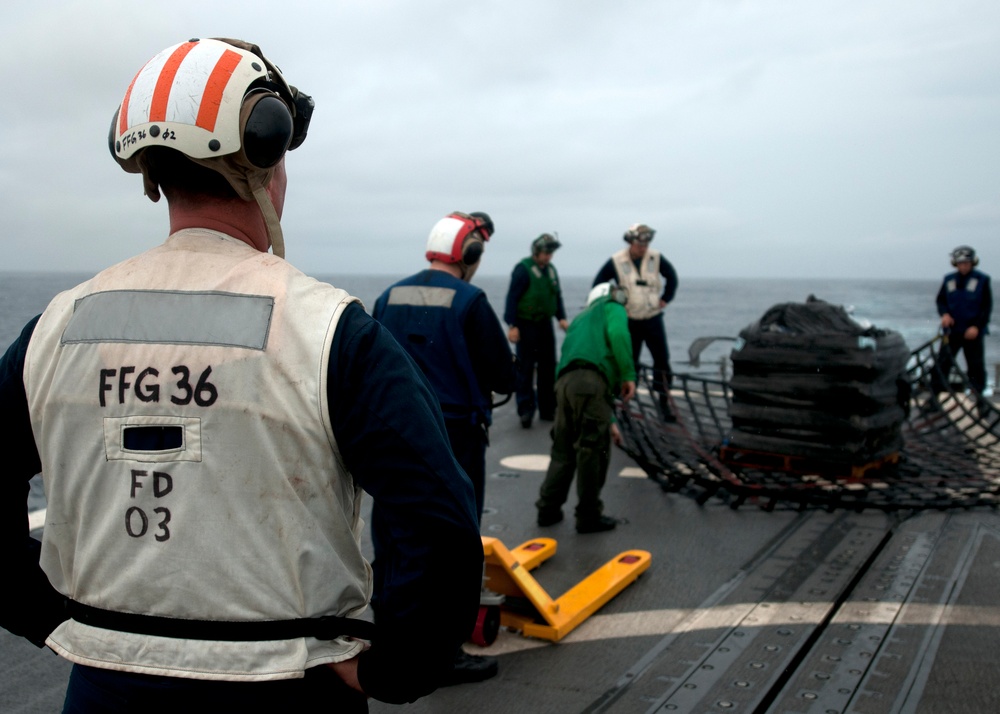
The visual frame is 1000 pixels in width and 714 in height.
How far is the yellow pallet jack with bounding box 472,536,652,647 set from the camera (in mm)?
3912

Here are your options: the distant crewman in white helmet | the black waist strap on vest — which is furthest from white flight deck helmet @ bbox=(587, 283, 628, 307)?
the distant crewman in white helmet

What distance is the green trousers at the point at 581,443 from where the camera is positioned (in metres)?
5.62

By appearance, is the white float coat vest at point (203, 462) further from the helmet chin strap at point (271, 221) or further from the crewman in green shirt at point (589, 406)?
the crewman in green shirt at point (589, 406)

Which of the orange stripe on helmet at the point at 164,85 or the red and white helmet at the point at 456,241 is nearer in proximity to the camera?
the orange stripe on helmet at the point at 164,85

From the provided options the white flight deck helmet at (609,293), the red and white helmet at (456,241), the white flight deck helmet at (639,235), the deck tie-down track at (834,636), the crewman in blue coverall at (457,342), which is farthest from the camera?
the white flight deck helmet at (639,235)

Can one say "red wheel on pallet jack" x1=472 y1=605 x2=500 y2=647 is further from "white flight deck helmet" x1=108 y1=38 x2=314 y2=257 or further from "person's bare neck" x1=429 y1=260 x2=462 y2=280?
"white flight deck helmet" x1=108 y1=38 x2=314 y2=257

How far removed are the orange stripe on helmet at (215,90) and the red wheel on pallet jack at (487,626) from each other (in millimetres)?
2774

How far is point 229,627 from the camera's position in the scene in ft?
4.56

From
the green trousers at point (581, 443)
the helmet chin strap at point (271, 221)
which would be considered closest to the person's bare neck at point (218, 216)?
the helmet chin strap at point (271, 221)

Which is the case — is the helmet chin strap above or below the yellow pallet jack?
above

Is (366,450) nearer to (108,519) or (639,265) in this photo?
(108,519)

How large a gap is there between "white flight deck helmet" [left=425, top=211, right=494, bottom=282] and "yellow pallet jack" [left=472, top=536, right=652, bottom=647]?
1.31 metres

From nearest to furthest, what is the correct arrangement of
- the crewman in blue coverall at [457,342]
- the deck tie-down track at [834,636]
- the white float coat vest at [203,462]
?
1. the white float coat vest at [203,462]
2. the deck tie-down track at [834,636]
3. the crewman in blue coverall at [457,342]

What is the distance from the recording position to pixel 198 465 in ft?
4.50
